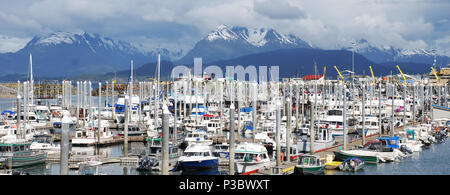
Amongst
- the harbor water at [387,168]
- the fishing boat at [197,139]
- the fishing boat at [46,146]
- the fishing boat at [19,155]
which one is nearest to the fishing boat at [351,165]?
the harbor water at [387,168]

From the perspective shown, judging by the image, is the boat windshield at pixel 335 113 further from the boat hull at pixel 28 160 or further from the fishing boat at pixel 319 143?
the boat hull at pixel 28 160

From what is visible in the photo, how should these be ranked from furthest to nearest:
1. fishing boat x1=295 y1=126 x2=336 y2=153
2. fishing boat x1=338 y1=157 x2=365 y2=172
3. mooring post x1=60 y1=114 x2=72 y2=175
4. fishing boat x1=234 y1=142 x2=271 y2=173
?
fishing boat x1=295 y1=126 x2=336 y2=153 < fishing boat x1=338 y1=157 x2=365 y2=172 < fishing boat x1=234 y1=142 x2=271 y2=173 < mooring post x1=60 y1=114 x2=72 y2=175

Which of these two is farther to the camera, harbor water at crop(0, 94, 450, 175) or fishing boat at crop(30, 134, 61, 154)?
fishing boat at crop(30, 134, 61, 154)

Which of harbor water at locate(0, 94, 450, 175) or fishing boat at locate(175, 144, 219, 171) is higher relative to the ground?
fishing boat at locate(175, 144, 219, 171)

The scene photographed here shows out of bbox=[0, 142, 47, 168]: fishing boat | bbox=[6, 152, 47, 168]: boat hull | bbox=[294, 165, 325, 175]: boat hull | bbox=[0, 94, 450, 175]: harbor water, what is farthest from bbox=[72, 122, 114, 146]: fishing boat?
bbox=[294, 165, 325, 175]: boat hull

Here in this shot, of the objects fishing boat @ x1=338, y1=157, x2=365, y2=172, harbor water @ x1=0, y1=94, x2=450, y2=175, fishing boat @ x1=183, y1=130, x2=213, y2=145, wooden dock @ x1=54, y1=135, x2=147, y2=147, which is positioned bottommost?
harbor water @ x1=0, y1=94, x2=450, y2=175

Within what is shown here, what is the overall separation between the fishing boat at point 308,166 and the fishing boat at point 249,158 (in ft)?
7.33

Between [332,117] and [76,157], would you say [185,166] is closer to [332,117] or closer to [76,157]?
[76,157]

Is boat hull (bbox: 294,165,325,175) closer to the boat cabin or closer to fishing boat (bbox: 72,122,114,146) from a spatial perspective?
the boat cabin

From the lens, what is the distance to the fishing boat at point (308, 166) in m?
27.3

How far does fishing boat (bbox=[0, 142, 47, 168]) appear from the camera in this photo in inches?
1204

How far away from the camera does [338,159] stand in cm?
3362

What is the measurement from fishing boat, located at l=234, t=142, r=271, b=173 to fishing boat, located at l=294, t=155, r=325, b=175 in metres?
2.24

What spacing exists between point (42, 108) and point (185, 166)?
4890 cm
